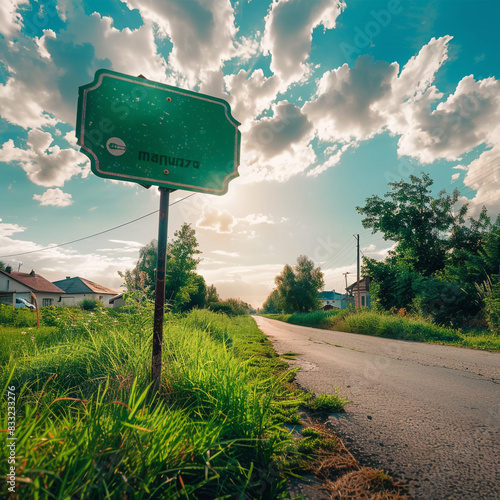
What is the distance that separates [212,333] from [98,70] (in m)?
5.73

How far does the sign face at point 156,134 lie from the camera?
214 centimetres

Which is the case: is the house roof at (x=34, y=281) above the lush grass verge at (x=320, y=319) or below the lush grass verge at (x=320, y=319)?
above

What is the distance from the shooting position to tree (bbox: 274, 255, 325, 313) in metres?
43.4

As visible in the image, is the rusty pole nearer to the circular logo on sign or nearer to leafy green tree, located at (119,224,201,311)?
the circular logo on sign

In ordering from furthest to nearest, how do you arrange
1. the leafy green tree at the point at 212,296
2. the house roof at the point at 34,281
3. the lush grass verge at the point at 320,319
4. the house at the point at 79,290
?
1. the house at the point at 79,290
2. the house roof at the point at 34,281
3. the lush grass verge at the point at 320,319
4. the leafy green tree at the point at 212,296

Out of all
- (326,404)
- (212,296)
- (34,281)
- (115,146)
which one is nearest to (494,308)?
(326,404)

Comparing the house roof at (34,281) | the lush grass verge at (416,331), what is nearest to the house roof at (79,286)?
the house roof at (34,281)

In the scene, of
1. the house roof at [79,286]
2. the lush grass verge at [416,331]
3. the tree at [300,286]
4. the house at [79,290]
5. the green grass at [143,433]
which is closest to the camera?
the green grass at [143,433]

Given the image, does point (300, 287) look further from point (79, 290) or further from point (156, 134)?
point (156, 134)

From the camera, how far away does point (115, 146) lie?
2.17 m

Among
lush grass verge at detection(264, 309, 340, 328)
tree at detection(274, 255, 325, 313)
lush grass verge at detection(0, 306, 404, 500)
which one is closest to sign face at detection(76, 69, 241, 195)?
lush grass verge at detection(0, 306, 404, 500)

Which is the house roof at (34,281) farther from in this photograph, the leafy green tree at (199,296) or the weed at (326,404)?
the weed at (326,404)

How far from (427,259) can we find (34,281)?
167ft

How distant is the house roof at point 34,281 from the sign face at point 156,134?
47.4m
